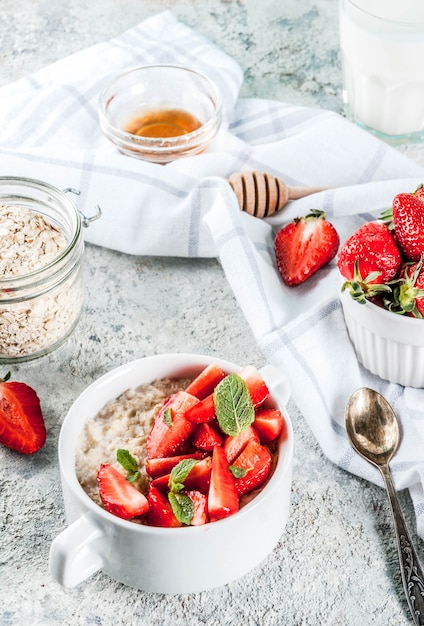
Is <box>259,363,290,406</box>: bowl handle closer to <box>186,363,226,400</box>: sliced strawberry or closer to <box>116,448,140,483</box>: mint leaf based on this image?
<box>186,363,226,400</box>: sliced strawberry

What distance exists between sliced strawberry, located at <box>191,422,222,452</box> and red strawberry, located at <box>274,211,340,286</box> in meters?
0.49

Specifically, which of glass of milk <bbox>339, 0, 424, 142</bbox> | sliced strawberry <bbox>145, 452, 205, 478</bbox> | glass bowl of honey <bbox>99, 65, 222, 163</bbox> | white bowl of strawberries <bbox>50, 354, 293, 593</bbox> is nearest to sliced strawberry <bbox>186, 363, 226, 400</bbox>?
Result: white bowl of strawberries <bbox>50, 354, 293, 593</bbox>

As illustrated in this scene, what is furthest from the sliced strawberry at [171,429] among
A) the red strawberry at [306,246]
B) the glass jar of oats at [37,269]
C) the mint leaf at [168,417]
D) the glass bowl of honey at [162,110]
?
the glass bowl of honey at [162,110]

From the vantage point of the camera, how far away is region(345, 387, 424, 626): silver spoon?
121 centimetres

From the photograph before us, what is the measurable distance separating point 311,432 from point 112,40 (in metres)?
1.24

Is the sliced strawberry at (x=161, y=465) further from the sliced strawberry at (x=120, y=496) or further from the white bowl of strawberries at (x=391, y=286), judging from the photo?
the white bowl of strawberries at (x=391, y=286)

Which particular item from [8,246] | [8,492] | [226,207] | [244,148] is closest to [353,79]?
[244,148]

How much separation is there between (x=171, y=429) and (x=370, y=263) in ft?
1.33

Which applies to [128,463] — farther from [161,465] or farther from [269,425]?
[269,425]

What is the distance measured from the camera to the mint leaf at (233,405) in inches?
45.7

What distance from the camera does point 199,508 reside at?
1.08m

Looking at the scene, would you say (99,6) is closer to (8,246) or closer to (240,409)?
(8,246)

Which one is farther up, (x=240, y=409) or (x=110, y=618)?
(x=240, y=409)

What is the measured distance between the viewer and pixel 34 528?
1271 millimetres
